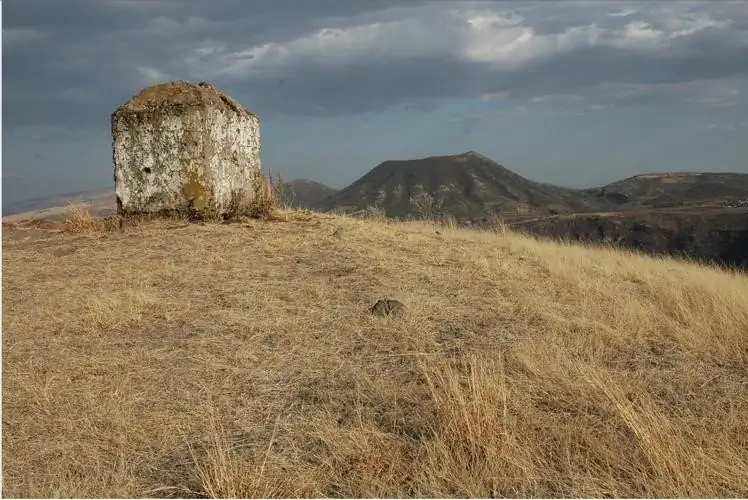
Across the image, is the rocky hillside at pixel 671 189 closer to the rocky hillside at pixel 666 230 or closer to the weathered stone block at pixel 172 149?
the rocky hillside at pixel 666 230

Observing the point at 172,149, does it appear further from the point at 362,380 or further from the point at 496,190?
the point at 496,190

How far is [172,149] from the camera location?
930 cm

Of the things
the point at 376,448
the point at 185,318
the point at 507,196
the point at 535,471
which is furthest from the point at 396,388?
the point at 507,196

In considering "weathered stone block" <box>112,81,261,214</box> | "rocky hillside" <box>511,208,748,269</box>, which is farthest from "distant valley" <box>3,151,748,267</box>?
"weathered stone block" <box>112,81,261,214</box>

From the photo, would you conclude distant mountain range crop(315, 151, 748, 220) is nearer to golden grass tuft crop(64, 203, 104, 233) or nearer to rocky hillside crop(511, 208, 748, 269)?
rocky hillside crop(511, 208, 748, 269)

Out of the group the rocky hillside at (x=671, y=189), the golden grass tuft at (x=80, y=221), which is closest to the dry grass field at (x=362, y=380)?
the golden grass tuft at (x=80, y=221)

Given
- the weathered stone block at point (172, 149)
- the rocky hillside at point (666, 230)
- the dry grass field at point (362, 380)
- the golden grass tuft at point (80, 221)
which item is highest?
the weathered stone block at point (172, 149)

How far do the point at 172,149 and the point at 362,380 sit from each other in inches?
252

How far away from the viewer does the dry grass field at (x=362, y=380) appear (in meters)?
2.91

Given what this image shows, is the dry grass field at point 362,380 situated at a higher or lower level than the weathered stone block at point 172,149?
lower

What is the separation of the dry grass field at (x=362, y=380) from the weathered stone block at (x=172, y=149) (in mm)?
1879

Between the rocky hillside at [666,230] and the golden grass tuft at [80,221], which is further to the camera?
the rocky hillside at [666,230]

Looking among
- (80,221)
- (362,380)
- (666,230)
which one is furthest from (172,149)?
(666,230)

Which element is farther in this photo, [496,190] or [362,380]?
[496,190]
